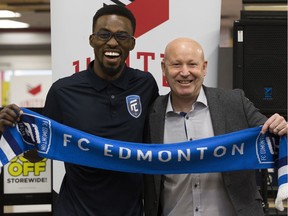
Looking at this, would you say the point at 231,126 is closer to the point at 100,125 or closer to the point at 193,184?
the point at 193,184

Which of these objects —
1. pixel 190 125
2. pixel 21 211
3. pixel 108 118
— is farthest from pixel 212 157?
pixel 21 211

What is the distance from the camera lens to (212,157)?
2.34 m

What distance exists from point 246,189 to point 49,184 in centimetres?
157

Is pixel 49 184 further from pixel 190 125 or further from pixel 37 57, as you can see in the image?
pixel 37 57

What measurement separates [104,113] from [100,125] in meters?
0.06

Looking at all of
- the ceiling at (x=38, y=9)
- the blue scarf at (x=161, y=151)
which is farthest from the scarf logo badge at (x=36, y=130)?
the ceiling at (x=38, y=9)

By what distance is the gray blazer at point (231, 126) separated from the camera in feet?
7.51

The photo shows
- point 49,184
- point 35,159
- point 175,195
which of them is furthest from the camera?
point 49,184

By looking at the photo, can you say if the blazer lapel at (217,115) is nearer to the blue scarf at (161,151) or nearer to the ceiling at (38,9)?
the blue scarf at (161,151)

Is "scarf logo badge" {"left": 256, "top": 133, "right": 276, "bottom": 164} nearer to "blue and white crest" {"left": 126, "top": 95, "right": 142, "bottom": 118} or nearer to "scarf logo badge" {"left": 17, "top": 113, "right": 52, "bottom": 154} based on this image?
"blue and white crest" {"left": 126, "top": 95, "right": 142, "bottom": 118}

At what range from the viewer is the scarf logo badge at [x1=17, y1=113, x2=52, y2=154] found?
7.86 feet

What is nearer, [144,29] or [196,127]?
[196,127]

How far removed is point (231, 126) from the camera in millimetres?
2340

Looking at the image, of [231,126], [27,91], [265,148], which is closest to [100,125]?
[231,126]
